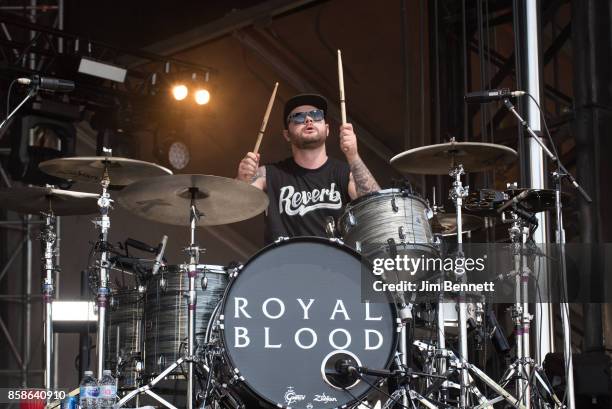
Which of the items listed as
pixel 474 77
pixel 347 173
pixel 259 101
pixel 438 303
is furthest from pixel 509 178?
pixel 259 101

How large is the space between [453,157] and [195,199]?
1.43m

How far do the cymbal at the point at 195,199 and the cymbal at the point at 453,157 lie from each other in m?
0.85

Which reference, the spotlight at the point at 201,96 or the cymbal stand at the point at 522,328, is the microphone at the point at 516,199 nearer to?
the cymbal stand at the point at 522,328

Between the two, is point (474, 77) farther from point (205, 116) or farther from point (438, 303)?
point (438, 303)

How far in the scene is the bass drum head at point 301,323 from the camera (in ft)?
15.6

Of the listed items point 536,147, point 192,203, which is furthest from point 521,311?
point 192,203

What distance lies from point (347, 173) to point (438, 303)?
1.09 metres

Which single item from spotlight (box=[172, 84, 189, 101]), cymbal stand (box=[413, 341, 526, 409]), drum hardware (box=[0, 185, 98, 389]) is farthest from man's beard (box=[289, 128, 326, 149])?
spotlight (box=[172, 84, 189, 101])

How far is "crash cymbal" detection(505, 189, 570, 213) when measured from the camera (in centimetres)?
532

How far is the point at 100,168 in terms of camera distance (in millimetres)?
5816

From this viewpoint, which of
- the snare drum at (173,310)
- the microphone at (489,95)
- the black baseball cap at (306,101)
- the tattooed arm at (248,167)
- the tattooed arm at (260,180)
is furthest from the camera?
the black baseball cap at (306,101)

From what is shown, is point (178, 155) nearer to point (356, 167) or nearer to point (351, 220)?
point (356, 167)

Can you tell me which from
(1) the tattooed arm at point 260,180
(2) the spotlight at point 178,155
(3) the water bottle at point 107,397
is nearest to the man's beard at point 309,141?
(1) the tattooed arm at point 260,180

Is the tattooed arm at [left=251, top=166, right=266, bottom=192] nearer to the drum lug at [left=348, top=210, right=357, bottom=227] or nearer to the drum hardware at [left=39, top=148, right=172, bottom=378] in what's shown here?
the drum hardware at [left=39, top=148, right=172, bottom=378]
